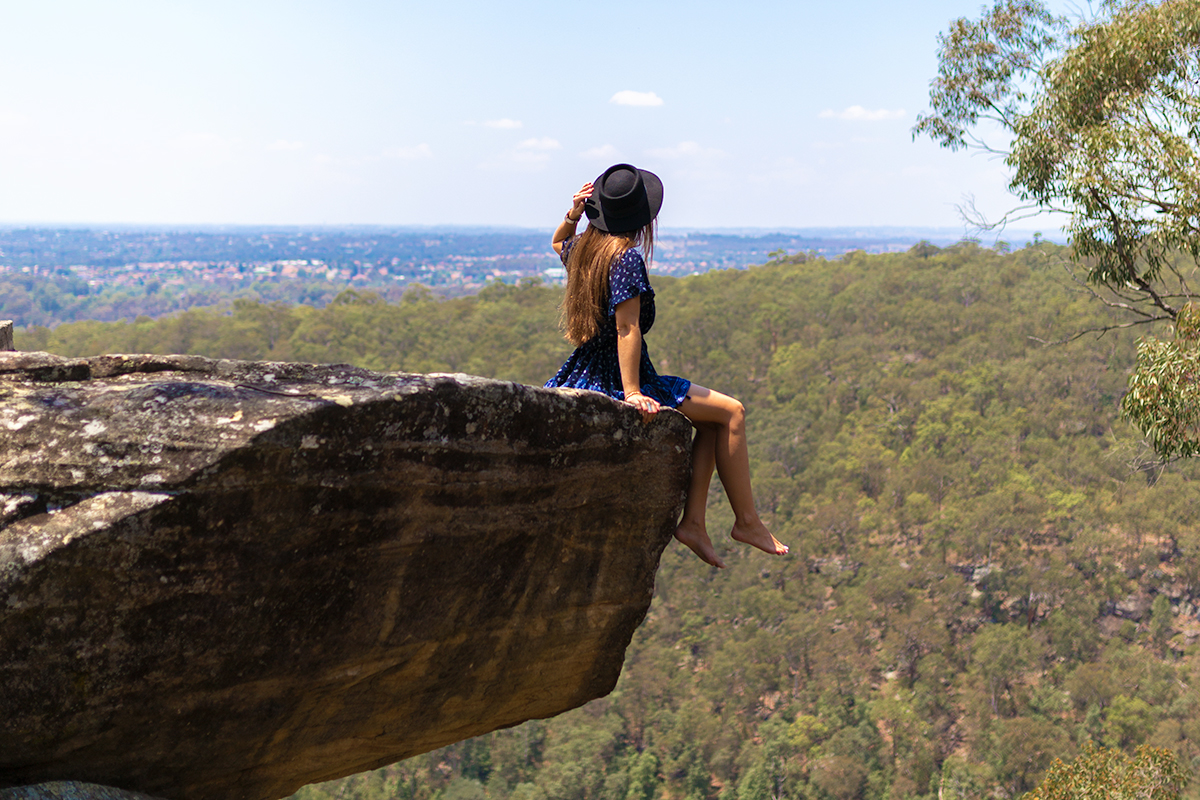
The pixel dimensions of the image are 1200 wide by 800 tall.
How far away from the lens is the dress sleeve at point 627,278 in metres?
3.52

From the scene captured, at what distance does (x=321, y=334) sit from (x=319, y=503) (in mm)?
59000

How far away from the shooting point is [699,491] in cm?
390

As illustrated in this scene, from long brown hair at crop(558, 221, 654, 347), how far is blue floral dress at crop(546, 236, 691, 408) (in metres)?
0.04

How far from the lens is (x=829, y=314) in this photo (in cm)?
6781

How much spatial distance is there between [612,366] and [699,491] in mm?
693

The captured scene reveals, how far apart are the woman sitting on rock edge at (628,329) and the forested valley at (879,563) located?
94.5 feet

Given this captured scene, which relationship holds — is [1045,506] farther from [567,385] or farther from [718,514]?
[567,385]

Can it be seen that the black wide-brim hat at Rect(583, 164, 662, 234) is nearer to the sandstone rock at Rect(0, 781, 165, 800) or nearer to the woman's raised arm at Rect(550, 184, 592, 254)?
the woman's raised arm at Rect(550, 184, 592, 254)

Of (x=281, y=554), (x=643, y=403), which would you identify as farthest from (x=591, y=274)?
(x=281, y=554)

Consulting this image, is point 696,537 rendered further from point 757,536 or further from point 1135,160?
point 1135,160

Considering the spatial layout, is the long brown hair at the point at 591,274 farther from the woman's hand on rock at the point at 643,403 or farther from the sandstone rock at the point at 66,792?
the sandstone rock at the point at 66,792

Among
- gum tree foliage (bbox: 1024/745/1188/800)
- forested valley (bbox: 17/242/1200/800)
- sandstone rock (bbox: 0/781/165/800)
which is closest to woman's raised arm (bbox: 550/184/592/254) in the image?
sandstone rock (bbox: 0/781/165/800)

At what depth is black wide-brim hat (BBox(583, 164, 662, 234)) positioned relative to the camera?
142 inches

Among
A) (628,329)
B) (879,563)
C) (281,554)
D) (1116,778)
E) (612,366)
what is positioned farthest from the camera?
(879,563)
